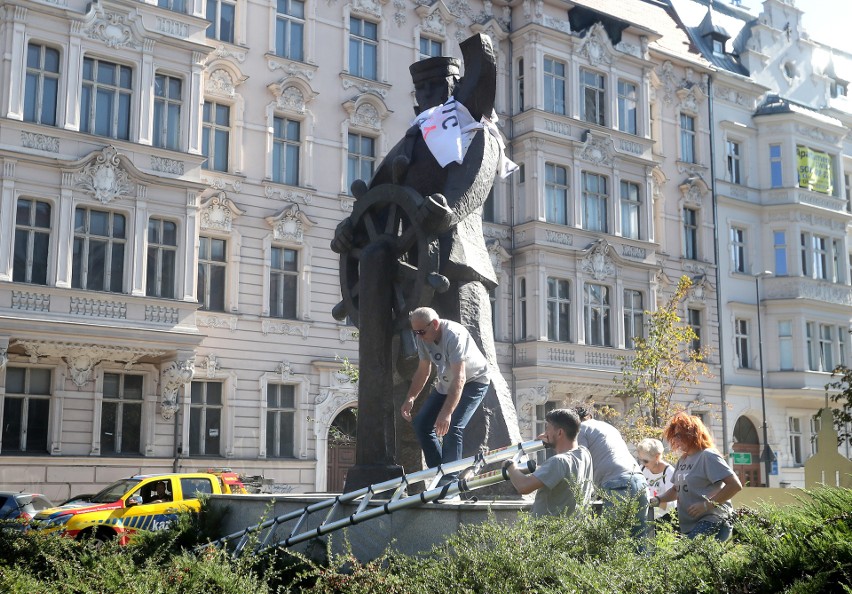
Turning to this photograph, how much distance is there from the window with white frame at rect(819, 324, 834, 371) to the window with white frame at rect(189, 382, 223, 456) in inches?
948

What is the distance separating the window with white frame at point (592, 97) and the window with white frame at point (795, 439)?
45.0ft

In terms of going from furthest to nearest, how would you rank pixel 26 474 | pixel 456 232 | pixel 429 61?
pixel 26 474 < pixel 429 61 < pixel 456 232

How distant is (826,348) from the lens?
3988 centimetres

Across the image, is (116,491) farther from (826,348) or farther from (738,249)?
(826,348)

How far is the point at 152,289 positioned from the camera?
24688 mm

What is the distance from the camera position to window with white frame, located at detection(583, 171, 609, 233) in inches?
1339

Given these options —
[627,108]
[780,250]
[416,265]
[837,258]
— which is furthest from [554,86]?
[416,265]

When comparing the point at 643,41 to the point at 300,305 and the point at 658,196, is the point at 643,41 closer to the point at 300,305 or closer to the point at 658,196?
the point at 658,196

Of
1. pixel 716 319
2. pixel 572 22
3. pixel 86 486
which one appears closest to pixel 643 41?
pixel 572 22

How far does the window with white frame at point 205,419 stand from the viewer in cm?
2581

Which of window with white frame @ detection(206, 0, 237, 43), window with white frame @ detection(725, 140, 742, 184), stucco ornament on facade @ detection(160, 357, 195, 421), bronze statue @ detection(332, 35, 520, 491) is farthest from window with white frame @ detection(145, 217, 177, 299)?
window with white frame @ detection(725, 140, 742, 184)

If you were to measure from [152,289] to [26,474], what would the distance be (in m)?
5.00

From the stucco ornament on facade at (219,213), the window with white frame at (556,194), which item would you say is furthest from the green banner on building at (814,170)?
the stucco ornament on facade at (219,213)

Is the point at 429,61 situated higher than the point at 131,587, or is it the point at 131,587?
the point at 429,61
